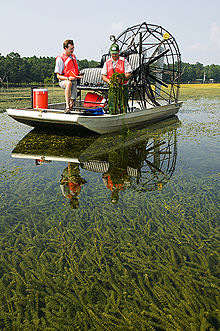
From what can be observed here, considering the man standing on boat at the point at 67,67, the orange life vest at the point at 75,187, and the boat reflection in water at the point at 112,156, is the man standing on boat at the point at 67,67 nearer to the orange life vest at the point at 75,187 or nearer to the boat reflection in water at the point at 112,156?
the boat reflection in water at the point at 112,156

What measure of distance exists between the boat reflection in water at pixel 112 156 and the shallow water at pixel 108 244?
36mm

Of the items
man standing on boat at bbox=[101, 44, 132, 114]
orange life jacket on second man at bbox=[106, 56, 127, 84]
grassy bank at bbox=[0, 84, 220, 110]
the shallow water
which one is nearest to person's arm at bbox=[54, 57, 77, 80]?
man standing on boat at bbox=[101, 44, 132, 114]

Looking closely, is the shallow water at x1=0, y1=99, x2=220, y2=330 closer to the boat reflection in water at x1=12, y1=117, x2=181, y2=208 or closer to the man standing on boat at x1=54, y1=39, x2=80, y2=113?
the boat reflection in water at x1=12, y1=117, x2=181, y2=208

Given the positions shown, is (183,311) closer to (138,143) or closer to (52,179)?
(52,179)

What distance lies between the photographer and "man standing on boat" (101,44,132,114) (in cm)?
711

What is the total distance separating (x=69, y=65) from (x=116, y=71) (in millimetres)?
1442

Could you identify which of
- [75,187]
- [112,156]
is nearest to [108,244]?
[75,187]

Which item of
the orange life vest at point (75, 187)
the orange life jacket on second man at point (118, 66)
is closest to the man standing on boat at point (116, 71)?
the orange life jacket on second man at point (118, 66)

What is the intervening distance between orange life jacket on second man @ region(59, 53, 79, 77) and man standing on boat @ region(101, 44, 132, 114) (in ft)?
3.37

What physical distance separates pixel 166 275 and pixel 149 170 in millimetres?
2778

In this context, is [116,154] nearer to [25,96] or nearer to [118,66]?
[118,66]

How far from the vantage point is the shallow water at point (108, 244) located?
186 centimetres

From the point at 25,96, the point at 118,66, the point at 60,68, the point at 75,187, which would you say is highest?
the point at 118,66

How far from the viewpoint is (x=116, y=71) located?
24.6 feet
